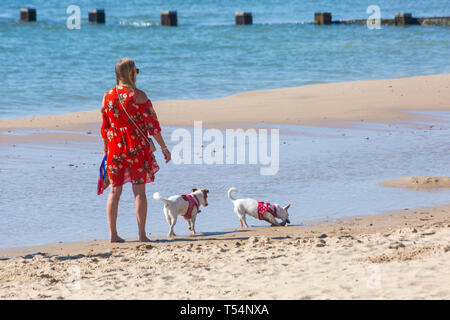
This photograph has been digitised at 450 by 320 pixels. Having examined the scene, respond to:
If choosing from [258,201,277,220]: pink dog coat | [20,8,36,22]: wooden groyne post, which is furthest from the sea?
[20,8,36,22]: wooden groyne post

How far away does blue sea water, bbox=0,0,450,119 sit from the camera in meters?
20.0

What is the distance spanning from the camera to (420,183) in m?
9.11

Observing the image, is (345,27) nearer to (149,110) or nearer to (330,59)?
(330,59)

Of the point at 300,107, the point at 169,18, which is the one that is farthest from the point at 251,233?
the point at 169,18

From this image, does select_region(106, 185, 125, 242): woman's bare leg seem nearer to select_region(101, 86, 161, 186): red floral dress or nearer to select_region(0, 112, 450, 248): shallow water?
select_region(101, 86, 161, 186): red floral dress

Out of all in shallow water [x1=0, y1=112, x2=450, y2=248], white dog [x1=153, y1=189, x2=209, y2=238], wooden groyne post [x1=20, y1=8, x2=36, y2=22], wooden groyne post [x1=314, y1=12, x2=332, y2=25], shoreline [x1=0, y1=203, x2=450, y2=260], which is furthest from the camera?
wooden groyne post [x1=20, y1=8, x2=36, y2=22]

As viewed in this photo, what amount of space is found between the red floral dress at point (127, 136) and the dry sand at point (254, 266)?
0.66 metres

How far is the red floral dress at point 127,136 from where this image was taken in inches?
260

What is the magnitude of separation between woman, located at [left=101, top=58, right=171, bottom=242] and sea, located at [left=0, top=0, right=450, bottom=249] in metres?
0.78

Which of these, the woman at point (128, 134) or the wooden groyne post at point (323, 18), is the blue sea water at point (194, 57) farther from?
the woman at point (128, 134)

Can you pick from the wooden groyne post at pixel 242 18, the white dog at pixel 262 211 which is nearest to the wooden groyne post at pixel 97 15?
the wooden groyne post at pixel 242 18

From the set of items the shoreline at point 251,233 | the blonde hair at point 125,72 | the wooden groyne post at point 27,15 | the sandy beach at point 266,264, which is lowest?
the shoreline at point 251,233

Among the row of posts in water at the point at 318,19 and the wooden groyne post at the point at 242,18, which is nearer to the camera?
the row of posts in water at the point at 318,19

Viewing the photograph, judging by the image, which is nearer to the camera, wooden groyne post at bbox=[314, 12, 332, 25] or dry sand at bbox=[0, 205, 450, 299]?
dry sand at bbox=[0, 205, 450, 299]
